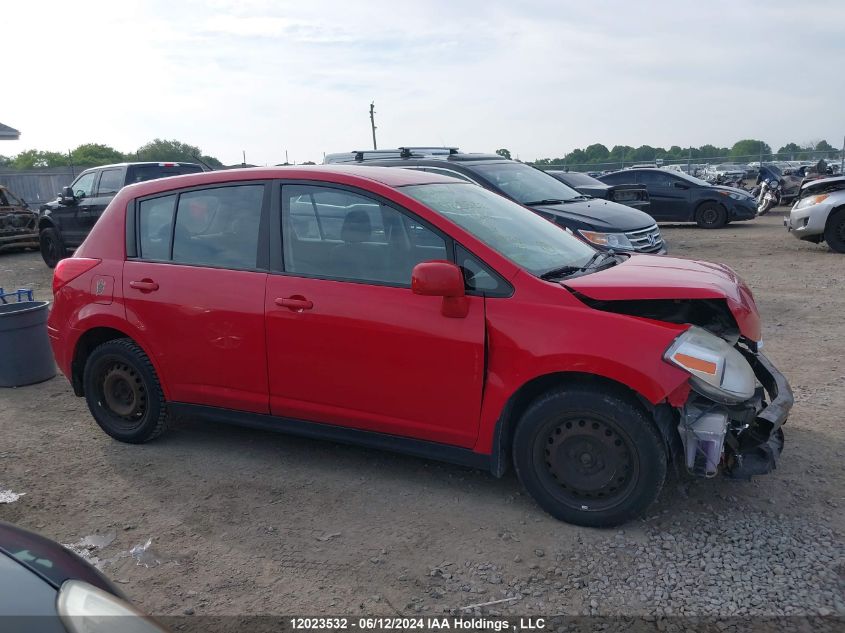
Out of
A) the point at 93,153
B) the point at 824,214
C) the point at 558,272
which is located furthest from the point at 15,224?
the point at 93,153

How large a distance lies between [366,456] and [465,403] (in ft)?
3.74

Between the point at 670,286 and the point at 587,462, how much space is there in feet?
3.13

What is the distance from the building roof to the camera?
25.3 m

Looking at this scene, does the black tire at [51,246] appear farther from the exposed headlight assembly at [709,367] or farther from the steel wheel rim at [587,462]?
the exposed headlight assembly at [709,367]

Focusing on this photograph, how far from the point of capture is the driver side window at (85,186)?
44.1 feet

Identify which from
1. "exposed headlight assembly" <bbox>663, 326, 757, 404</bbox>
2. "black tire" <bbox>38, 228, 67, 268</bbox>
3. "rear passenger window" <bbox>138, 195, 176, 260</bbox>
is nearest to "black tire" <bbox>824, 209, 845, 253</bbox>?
"exposed headlight assembly" <bbox>663, 326, 757, 404</bbox>

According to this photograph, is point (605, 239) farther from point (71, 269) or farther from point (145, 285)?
point (71, 269)

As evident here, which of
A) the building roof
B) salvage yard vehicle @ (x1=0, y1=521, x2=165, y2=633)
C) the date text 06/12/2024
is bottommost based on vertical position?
Answer: the date text 06/12/2024

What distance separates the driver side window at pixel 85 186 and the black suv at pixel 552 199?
21.1ft

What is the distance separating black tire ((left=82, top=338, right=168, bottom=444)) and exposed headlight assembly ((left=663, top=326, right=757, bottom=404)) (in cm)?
321

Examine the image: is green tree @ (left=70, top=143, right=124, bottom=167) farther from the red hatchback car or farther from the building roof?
the red hatchback car

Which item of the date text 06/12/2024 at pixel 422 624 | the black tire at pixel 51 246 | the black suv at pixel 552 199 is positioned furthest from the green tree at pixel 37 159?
the date text 06/12/2024 at pixel 422 624

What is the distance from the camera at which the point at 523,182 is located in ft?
29.9

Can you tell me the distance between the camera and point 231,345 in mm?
4391
